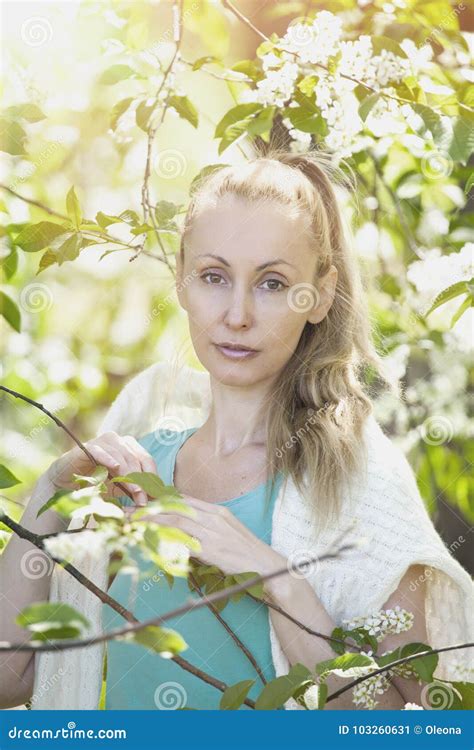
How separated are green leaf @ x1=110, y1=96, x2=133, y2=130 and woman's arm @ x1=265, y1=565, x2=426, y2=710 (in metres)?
0.67

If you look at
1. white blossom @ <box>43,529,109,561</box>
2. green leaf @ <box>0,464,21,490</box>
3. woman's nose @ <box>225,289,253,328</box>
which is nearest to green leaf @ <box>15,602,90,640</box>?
white blossom @ <box>43,529,109,561</box>

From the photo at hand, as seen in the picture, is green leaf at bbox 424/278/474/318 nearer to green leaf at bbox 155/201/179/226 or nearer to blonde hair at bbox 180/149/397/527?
blonde hair at bbox 180/149/397/527

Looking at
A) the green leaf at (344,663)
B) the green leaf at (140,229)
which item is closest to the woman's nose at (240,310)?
the green leaf at (140,229)

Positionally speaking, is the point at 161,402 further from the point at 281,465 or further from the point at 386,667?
the point at 386,667

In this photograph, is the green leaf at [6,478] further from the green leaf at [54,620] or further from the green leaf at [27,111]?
the green leaf at [27,111]

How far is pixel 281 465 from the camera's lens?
4.41 ft

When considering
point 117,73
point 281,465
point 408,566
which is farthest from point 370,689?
point 117,73

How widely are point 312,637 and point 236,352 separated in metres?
0.39

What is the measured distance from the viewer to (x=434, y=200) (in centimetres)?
193

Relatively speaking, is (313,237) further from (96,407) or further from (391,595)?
(96,407)

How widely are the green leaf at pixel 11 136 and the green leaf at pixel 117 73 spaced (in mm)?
174

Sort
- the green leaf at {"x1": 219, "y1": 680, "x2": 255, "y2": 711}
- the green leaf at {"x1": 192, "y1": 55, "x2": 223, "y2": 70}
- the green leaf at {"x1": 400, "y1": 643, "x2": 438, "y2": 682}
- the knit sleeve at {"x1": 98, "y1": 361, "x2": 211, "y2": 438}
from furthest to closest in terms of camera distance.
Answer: the knit sleeve at {"x1": 98, "y1": 361, "x2": 211, "y2": 438}
the green leaf at {"x1": 192, "y1": 55, "x2": 223, "y2": 70}
the green leaf at {"x1": 400, "y1": 643, "x2": 438, "y2": 682}
the green leaf at {"x1": 219, "y1": 680, "x2": 255, "y2": 711}

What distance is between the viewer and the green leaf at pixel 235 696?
3.18 feet

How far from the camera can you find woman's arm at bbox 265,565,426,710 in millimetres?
1178
